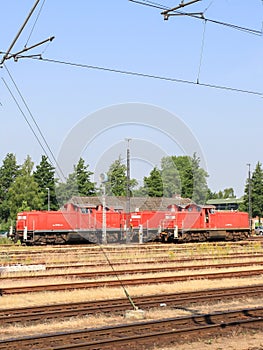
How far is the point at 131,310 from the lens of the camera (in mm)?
12461

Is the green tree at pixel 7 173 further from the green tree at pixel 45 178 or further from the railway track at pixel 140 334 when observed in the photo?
the railway track at pixel 140 334

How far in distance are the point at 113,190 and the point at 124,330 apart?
44997 millimetres

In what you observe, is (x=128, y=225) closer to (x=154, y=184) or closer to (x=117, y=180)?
(x=117, y=180)

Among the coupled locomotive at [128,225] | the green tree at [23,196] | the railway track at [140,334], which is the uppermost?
the green tree at [23,196]

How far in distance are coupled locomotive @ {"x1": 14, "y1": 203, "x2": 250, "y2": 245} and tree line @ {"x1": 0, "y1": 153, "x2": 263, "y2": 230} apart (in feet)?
11.6

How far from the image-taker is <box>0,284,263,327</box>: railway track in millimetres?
12008

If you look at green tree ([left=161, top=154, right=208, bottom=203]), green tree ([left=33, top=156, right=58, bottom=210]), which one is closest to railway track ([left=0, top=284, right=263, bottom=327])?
green tree ([left=161, top=154, right=208, bottom=203])

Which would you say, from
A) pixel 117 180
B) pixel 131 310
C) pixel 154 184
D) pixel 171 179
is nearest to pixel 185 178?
pixel 154 184

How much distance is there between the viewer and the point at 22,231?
37469 mm

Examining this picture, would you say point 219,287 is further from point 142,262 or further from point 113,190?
point 113,190

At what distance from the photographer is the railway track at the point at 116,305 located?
39.4 ft

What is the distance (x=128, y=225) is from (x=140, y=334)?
99.4 ft

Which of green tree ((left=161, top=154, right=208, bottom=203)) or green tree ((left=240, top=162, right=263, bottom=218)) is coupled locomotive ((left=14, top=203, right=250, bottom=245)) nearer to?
green tree ((left=161, top=154, right=208, bottom=203))

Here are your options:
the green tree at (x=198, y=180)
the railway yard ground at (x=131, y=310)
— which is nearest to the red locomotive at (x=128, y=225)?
the green tree at (x=198, y=180)
